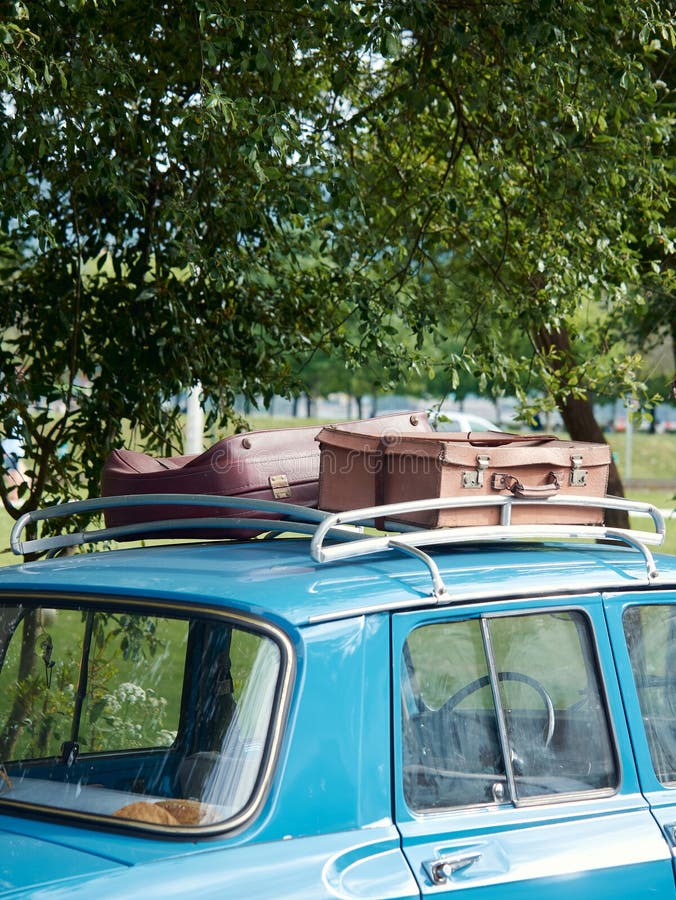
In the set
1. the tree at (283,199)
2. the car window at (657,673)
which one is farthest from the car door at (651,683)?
the tree at (283,199)

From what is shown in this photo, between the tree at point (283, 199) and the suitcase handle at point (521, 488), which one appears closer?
the suitcase handle at point (521, 488)

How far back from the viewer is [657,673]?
3.04 metres

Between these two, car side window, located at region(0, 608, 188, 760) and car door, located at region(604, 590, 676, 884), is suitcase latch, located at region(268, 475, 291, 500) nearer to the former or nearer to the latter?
car side window, located at region(0, 608, 188, 760)

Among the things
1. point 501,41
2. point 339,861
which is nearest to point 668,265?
point 501,41

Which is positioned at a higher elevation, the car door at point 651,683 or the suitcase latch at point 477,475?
the suitcase latch at point 477,475

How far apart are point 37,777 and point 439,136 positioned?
20.2 feet

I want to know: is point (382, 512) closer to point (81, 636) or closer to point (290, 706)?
point (290, 706)

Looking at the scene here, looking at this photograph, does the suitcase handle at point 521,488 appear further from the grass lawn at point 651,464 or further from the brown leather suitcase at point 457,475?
the grass lawn at point 651,464

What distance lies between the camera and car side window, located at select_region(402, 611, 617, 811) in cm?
257

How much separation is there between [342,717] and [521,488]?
98 cm

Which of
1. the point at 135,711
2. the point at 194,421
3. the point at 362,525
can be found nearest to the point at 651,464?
the point at 194,421

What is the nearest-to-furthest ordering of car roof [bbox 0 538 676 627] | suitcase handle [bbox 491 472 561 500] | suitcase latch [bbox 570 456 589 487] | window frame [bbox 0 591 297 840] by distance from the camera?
window frame [bbox 0 591 297 840] < car roof [bbox 0 538 676 627] < suitcase handle [bbox 491 472 561 500] < suitcase latch [bbox 570 456 589 487]

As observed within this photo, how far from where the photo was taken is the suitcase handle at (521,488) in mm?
3117

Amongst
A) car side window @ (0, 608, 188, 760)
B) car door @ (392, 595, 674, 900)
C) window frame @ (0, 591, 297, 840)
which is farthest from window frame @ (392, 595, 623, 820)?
car side window @ (0, 608, 188, 760)
